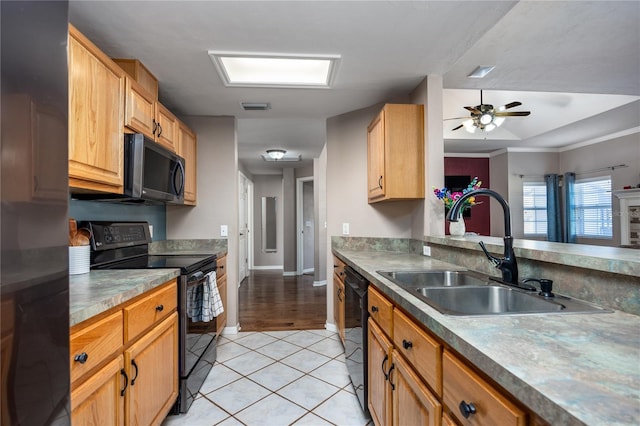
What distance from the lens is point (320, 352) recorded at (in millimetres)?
2721

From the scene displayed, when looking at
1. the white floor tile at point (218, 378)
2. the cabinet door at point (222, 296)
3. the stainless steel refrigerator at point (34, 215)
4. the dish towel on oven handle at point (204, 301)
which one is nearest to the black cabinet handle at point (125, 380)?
the stainless steel refrigerator at point (34, 215)

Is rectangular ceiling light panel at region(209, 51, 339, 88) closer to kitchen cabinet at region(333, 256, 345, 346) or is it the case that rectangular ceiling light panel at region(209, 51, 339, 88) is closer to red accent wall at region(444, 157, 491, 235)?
kitchen cabinet at region(333, 256, 345, 346)

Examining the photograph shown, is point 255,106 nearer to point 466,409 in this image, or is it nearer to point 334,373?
point 334,373

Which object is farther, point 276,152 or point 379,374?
point 276,152

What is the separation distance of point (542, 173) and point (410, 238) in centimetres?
552

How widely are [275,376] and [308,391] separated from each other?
1.06ft

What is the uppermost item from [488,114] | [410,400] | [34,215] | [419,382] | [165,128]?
[488,114]

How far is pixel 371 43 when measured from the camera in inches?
74.3

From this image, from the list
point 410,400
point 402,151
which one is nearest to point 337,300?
point 402,151

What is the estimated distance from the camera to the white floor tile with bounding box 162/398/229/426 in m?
1.78

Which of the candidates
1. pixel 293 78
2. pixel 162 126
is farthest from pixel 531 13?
pixel 162 126

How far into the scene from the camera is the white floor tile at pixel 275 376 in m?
2.20

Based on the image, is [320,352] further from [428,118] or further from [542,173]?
[542,173]

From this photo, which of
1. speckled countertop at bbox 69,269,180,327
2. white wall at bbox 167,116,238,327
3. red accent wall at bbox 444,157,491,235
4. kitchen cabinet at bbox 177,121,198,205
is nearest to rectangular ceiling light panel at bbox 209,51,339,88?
kitchen cabinet at bbox 177,121,198,205
